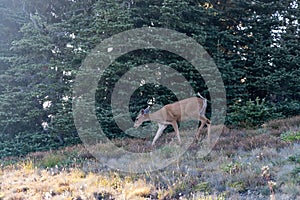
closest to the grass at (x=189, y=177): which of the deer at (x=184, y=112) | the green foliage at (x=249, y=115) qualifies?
the deer at (x=184, y=112)

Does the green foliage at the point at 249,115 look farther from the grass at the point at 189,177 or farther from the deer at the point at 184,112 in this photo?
the grass at the point at 189,177

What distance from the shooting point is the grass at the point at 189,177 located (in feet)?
16.4

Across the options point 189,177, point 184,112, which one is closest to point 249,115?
point 184,112

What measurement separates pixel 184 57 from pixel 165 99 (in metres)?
1.77

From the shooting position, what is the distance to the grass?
4.98 m

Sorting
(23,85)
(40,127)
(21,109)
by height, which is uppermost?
(23,85)

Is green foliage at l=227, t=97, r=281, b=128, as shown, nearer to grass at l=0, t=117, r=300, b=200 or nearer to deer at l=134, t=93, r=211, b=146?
deer at l=134, t=93, r=211, b=146

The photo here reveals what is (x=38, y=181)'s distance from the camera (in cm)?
622

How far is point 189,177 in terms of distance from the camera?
566cm

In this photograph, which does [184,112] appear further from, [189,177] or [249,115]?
[189,177]

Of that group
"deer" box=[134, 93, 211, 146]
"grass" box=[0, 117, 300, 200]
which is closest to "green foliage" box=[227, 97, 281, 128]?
"deer" box=[134, 93, 211, 146]

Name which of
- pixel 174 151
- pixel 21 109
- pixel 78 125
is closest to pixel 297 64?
pixel 174 151

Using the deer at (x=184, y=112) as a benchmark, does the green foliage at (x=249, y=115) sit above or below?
below

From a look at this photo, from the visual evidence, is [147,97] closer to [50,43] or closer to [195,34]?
[195,34]
